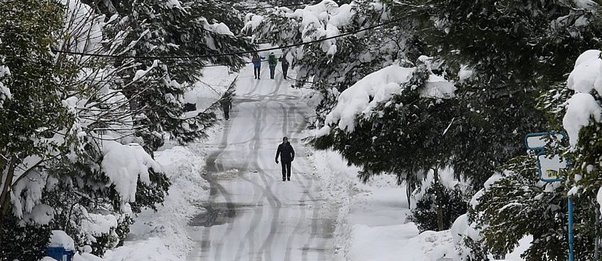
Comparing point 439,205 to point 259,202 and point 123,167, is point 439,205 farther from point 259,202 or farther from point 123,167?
point 123,167

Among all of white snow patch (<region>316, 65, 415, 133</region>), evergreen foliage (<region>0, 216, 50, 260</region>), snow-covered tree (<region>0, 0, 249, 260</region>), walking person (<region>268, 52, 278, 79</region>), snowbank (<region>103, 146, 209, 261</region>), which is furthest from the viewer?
walking person (<region>268, 52, 278, 79</region>)

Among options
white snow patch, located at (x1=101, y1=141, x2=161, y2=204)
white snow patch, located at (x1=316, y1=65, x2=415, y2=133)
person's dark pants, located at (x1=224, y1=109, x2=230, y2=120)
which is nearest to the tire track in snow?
person's dark pants, located at (x1=224, y1=109, x2=230, y2=120)

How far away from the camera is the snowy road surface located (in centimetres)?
1761

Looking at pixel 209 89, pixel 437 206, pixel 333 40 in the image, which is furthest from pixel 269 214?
pixel 209 89

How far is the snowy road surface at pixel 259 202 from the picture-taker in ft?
57.8

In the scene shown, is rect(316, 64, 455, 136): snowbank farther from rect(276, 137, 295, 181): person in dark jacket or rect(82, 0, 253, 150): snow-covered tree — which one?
rect(276, 137, 295, 181): person in dark jacket

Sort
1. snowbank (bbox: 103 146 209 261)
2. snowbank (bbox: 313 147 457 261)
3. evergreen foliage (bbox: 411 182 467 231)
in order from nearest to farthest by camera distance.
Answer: snowbank (bbox: 313 147 457 261) → snowbank (bbox: 103 146 209 261) → evergreen foliage (bbox: 411 182 467 231)

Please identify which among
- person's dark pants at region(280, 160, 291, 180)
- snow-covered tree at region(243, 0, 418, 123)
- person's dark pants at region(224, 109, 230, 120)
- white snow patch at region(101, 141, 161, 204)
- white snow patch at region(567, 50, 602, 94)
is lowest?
person's dark pants at region(280, 160, 291, 180)

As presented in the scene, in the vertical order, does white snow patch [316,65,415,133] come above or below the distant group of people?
below

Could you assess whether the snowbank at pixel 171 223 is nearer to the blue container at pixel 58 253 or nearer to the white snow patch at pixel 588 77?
the blue container at pixel 58 253

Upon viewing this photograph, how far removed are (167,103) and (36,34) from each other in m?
11.4

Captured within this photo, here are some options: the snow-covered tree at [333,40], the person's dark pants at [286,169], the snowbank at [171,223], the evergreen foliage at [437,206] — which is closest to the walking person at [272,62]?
the snowbank at [171,223]

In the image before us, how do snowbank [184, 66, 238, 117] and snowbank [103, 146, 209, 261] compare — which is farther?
snowbank [184, 66, 238, 117]

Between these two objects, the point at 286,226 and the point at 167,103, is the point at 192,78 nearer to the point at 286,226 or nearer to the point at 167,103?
the point at 167,103
